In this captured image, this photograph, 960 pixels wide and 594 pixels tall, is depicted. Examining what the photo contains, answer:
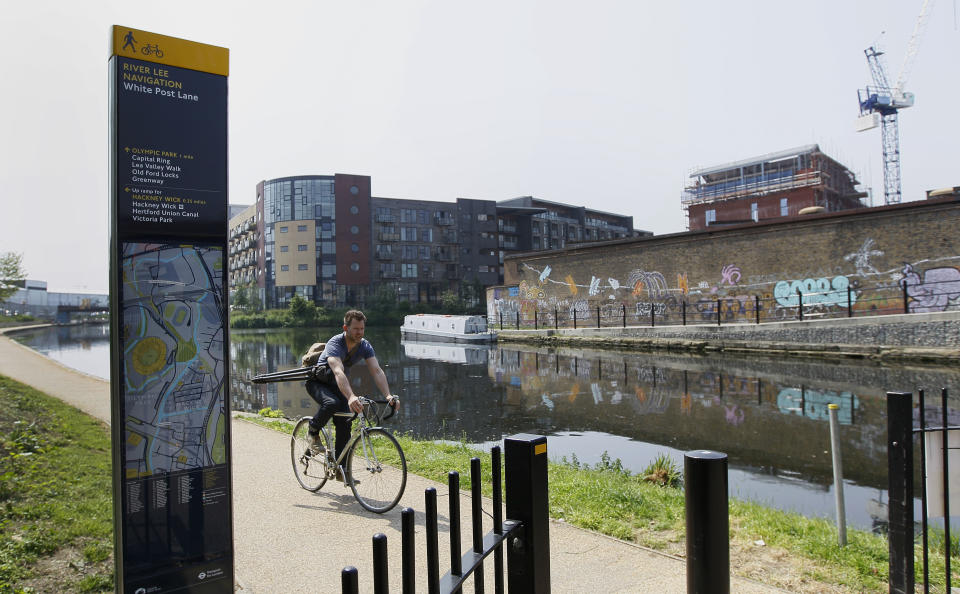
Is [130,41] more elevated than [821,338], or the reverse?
[130,41]

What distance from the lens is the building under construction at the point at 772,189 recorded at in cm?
5091

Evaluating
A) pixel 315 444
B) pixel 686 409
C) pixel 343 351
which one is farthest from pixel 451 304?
pixel 343 351

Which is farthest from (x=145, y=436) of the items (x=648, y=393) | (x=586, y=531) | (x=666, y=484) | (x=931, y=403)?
(x=931, y=403)

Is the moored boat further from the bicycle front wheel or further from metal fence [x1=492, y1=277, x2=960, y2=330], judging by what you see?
the bicycle front wheel

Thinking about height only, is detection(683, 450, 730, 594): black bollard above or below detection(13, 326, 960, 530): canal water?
above

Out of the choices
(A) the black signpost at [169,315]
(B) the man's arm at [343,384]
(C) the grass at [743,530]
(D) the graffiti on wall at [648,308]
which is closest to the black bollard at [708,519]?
(C) the grass at [743,530]

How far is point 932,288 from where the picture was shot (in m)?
20.7

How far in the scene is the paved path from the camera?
351cm

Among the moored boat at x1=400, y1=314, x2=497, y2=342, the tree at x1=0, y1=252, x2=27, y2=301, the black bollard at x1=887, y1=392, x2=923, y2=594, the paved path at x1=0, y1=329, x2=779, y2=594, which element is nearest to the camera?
the black bollard at x1=887, y1=392, x2=923, y2=594

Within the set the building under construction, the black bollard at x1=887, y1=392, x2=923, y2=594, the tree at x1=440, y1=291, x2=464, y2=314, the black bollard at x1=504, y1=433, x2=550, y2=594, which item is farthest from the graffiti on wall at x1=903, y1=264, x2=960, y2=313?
the tree at x1=440, y1=291, x2=464, y2=314

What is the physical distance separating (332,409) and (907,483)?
13.5 feet

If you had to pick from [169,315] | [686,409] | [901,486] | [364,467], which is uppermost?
[169,315]

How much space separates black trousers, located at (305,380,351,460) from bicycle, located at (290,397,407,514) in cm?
8

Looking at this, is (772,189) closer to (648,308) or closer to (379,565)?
(648,308)
